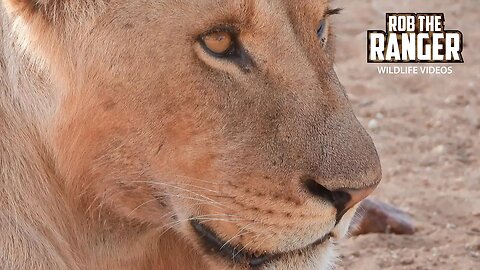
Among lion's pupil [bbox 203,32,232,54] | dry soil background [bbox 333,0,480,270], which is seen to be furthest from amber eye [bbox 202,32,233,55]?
dry soil background [bbox 333,0,480,270]

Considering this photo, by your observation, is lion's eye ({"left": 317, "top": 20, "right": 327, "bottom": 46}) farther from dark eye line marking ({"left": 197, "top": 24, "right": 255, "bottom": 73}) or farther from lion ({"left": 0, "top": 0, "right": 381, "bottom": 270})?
dark eye line marking ({"left": 197, "top": 24, "right": 255, "bottom": 73})

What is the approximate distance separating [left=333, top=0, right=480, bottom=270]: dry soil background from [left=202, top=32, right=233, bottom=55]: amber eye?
1.67 metres

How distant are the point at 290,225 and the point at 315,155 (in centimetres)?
16

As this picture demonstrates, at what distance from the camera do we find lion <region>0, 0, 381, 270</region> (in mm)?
2299

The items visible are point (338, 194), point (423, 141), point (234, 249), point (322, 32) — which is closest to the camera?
point (338, 194)

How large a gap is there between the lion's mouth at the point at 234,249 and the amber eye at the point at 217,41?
40 cm

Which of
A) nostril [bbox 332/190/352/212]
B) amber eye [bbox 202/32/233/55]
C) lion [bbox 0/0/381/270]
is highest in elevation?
amber eye [bbox 202/32/233/55]

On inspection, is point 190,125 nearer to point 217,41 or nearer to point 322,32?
point 217,41

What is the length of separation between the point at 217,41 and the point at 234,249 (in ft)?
1.55

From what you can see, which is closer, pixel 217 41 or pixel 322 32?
pixel 217 41

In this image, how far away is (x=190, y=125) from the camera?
2.34 m

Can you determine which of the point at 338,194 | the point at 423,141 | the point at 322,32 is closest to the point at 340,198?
the point at 338,194

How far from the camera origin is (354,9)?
681cm

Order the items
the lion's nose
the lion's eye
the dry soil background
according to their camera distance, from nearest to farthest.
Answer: the lion's nose → the lion's eye → the dry soil background
